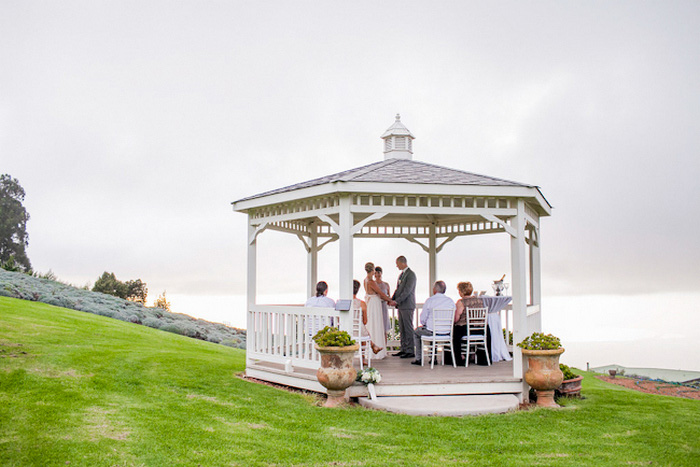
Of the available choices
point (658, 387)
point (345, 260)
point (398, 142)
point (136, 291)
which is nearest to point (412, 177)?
point (345, 260)

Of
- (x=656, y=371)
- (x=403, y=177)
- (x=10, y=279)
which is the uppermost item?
(x=403, y=177)

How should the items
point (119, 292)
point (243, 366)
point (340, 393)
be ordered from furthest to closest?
point (119, 292)
point (243, 366)
point (340, 393)

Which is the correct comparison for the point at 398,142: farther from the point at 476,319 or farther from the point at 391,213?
the point at 476,319

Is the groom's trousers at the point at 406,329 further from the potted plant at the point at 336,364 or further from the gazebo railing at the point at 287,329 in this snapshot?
the potted plant at the point at 336,364

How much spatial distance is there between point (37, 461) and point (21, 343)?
5555 millimetres

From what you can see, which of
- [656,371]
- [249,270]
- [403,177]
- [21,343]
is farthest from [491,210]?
[656,371]

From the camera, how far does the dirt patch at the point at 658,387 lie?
11.9 meters

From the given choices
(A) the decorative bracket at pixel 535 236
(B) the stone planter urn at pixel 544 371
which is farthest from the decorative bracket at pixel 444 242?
(B) the stone planter urn at pixel 544 371

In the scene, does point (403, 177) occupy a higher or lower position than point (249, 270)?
higher

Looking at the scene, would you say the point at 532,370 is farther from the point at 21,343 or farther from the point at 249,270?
the point at 21,343

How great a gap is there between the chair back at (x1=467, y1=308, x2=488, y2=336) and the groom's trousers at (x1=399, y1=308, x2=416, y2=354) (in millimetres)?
1129

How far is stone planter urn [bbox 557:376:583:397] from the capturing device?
959 cm

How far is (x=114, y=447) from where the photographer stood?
6.16 meters

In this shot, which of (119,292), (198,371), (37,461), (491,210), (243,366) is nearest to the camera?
(37,461)
